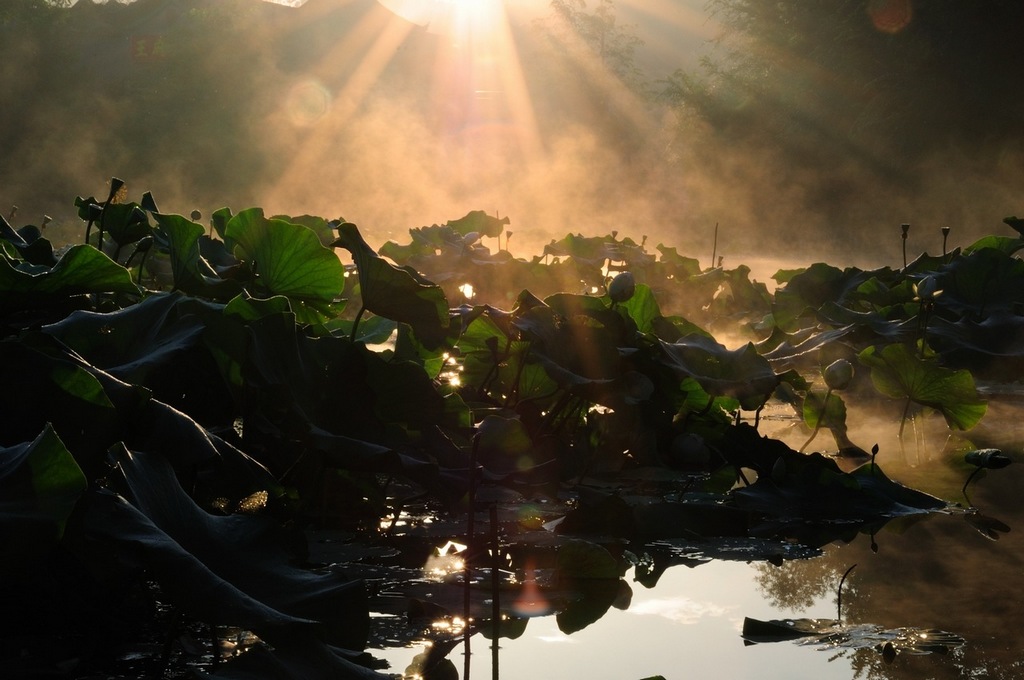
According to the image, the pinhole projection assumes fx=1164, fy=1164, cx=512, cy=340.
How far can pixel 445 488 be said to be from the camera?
5.37 feet

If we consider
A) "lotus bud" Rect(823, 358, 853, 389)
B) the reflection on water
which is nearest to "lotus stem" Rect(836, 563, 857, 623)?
the reflection on water

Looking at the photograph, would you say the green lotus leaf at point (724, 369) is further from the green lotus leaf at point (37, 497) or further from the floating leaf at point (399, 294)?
→ the green lotus leaf at point (37, 497)

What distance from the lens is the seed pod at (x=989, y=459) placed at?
6.34ft

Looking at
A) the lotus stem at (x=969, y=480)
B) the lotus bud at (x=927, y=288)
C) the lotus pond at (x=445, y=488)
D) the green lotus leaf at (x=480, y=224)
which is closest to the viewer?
the lotus pond at (x=445, y=488)

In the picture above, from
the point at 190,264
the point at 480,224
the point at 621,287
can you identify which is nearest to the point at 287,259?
the point at 190,264

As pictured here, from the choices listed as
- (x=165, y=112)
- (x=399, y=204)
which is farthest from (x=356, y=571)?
(x=165, y=112)

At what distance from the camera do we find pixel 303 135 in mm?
28078

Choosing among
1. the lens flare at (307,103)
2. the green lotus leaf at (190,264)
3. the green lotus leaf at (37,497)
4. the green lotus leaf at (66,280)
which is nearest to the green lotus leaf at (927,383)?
the green lotus leaf at (190,264)

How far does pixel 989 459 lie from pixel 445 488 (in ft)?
3.11

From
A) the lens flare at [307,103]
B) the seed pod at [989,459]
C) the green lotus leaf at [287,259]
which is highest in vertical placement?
the lens flare at [307,103]

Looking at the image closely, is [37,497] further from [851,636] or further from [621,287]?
[621,287]

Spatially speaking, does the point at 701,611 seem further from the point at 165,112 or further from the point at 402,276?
the point at 165,112

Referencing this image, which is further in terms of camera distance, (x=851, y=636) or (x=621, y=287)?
(x=621, y=287)

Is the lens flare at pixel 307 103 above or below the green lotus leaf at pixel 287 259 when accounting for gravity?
above
